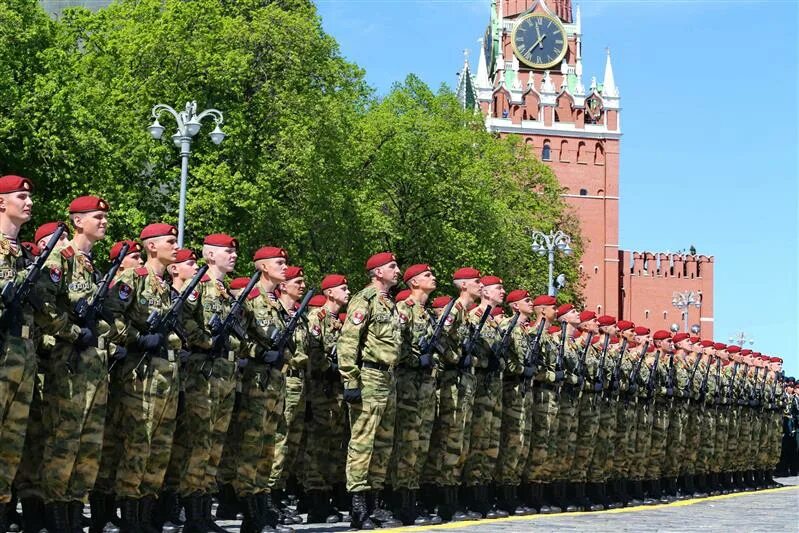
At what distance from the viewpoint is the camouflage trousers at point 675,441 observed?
16953 mm

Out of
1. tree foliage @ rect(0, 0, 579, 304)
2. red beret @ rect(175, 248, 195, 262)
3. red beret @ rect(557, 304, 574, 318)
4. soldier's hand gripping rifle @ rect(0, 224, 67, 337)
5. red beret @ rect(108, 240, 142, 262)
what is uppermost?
tree foliage @ rect(0, 0, 579, 304)

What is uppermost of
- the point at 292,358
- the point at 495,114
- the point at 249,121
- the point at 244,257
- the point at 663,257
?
the point at 495,114

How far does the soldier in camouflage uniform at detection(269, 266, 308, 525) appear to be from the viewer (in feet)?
34.0

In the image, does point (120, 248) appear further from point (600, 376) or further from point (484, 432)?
point (600, 376)

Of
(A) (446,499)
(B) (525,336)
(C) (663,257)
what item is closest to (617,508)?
(B) (525,336)

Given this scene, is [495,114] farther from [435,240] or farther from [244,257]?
[244,257]

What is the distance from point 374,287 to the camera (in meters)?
10.5

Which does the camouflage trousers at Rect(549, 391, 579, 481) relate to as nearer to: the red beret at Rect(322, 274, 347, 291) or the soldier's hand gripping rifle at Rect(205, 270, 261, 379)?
the red beret at Rect(322, 274, 347, 291)

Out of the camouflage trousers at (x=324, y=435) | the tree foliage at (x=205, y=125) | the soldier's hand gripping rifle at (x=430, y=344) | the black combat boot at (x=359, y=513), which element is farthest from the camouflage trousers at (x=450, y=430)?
the tree foliage at (x=205, y=125)

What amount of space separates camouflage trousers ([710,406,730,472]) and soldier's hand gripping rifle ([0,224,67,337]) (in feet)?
44.1

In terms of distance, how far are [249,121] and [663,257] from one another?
8051cm

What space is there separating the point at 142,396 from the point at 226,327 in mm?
991

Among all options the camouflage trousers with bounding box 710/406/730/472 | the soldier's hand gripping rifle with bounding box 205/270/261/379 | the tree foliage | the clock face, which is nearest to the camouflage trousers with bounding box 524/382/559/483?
the soldier's hand gripping rifle with bounding box 205/270/261/379

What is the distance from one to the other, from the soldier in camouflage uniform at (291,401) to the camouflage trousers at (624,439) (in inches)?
188
